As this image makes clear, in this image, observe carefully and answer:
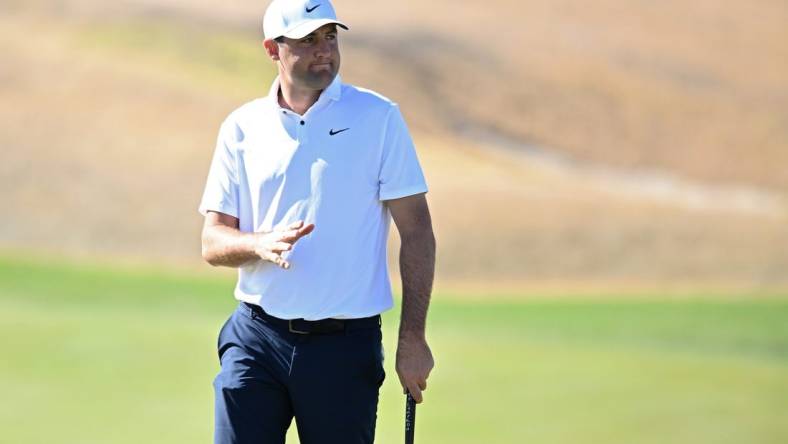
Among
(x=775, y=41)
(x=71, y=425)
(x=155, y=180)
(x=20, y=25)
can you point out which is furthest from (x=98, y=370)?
(x=775, y=41)

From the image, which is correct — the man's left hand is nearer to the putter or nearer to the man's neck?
the putter

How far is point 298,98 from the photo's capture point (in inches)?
169

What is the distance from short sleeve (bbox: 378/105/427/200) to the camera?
416cm

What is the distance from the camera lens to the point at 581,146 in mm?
36938

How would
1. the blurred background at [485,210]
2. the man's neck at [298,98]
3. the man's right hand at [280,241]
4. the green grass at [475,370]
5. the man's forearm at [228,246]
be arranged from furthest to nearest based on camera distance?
the blurred background at [485,210], the green grass at [475,370], the man's neck at [298,98], the man's forearm at [228,246], the man's right hand at [280,241]

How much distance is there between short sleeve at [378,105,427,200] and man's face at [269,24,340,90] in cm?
24

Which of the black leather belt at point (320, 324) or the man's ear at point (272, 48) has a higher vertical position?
the man's ear at point (272, 48)

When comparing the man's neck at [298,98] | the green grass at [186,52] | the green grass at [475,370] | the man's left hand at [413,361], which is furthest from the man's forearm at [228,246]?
the green grass at [186,52]

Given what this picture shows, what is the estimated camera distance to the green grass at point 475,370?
8.39m

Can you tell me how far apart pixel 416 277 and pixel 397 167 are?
1.14 feet

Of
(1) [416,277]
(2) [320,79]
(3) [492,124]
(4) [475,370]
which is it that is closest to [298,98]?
(2) [320,79]

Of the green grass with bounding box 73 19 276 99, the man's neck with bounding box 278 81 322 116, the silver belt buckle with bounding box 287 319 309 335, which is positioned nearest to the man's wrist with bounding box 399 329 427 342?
the silver belt buckle with bounding box 287 319 309 335

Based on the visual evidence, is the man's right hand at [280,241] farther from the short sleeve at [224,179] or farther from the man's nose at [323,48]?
the man's nose at [323,48]

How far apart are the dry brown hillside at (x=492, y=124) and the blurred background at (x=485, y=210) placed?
81 millimetres
